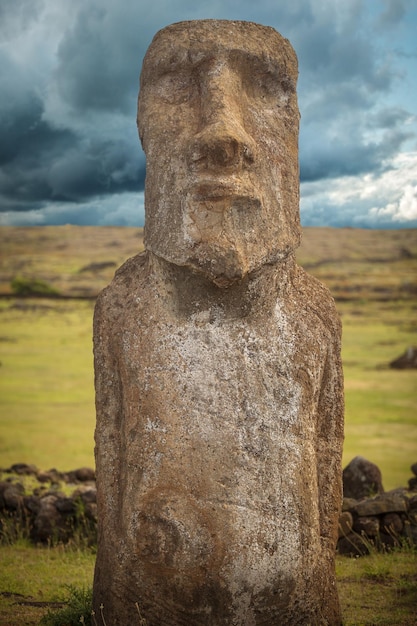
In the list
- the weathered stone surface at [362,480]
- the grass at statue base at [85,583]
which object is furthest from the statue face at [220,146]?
the weathered stone surface at [362,480]

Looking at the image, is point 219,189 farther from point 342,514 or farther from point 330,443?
point 342,514

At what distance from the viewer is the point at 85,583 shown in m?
6.64

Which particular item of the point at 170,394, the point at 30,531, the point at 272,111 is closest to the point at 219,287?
the point at 170,394


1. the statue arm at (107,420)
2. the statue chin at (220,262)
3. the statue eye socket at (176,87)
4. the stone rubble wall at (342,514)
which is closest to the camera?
the statue chin at (220,262)

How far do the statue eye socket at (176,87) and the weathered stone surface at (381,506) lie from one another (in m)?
5.15

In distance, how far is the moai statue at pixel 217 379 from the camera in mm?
4105

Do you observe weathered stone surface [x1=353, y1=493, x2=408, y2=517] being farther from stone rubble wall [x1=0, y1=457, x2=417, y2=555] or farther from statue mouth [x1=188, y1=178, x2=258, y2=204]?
statue mouth [x1=188, y1=178, x2=258, y2=204]

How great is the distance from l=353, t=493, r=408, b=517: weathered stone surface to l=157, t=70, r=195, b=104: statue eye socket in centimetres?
515

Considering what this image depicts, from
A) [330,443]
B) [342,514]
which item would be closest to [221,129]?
[330,443]

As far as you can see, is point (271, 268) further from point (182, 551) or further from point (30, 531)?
point (30, 531)

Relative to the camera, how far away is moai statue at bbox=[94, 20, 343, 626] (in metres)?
4.11

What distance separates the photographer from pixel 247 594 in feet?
13.4

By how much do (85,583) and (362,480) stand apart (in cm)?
398

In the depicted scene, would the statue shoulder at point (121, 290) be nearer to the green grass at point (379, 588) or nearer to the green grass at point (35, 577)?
the green grass at point (35, 577)
